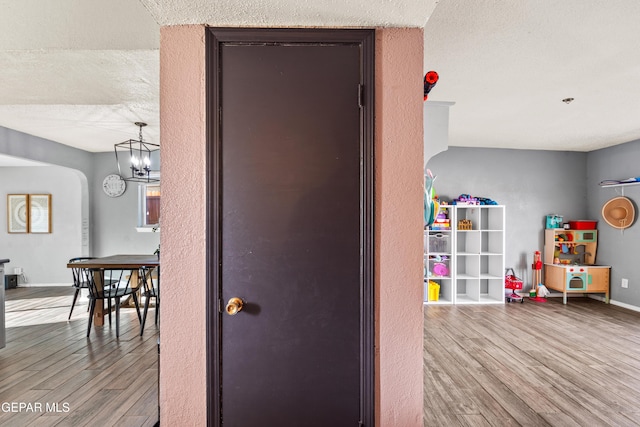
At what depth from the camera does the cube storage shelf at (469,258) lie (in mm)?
4984

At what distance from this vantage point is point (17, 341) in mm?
3424

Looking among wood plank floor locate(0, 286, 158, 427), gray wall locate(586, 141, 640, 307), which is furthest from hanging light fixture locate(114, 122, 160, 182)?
gray wall locate(586, 141, 640, 307)

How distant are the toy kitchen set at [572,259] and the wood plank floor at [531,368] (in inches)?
25.4

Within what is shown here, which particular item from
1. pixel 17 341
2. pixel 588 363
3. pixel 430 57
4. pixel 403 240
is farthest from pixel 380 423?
pixel 17 341

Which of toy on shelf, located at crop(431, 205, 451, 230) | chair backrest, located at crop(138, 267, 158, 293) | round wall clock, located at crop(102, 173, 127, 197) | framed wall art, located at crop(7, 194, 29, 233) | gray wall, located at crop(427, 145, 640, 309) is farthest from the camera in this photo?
framed wall art, located at crop(7, 194, 29, 233)

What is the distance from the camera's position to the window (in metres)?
5.75

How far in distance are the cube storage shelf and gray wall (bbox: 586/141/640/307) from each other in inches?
70.4

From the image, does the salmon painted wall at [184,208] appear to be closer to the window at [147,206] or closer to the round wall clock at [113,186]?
the window at [147,206]

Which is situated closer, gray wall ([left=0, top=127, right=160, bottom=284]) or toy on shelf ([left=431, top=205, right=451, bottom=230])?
gray wall ([left=0, top=127, right=160, bottom=284])

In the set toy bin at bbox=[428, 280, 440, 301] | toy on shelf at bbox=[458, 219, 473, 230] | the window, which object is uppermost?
the window

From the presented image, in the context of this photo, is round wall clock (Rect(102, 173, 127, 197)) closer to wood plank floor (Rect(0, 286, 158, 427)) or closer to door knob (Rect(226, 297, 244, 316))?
wood plank floor (Rect(0, 286, 158, 427))

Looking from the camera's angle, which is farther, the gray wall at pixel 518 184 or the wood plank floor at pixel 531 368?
the gray wall at pixel 518 184

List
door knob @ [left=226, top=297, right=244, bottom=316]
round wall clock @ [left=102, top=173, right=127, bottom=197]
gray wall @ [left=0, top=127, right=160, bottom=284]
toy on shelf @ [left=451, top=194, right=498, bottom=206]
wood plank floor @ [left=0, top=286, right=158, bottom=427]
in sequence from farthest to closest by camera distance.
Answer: round wall clock @ [left=102, top=173, right=127, bottom=197] → toy on shelf @ [left=451, top=194, right=498, bottom=206] → gray wall @ [left=0, top=127, right=160, bottom=284] → wood plank floor @ [left=0, top=286, right=158, bottom=427] → door knob @ [left=226, top=297, right=244, bottom=316]

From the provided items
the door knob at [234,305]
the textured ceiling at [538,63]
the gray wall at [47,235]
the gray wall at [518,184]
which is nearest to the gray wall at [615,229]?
the gray wall at [518,184]
